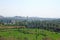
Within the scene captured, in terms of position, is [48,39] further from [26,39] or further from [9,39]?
[9,39]

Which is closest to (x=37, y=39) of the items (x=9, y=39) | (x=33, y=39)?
(x=33, y=39)

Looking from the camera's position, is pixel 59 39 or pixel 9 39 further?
pixel 59 39

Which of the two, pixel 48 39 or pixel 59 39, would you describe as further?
pixel 59 39

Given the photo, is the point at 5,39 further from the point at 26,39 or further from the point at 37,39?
the point at 37,39

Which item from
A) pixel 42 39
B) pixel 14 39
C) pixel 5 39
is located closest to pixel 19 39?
pixel 14 39

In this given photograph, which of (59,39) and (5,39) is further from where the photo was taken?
(59,39)

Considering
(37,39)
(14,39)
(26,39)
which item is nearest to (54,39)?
(37,39)

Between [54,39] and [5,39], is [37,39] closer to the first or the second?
[54,39]
